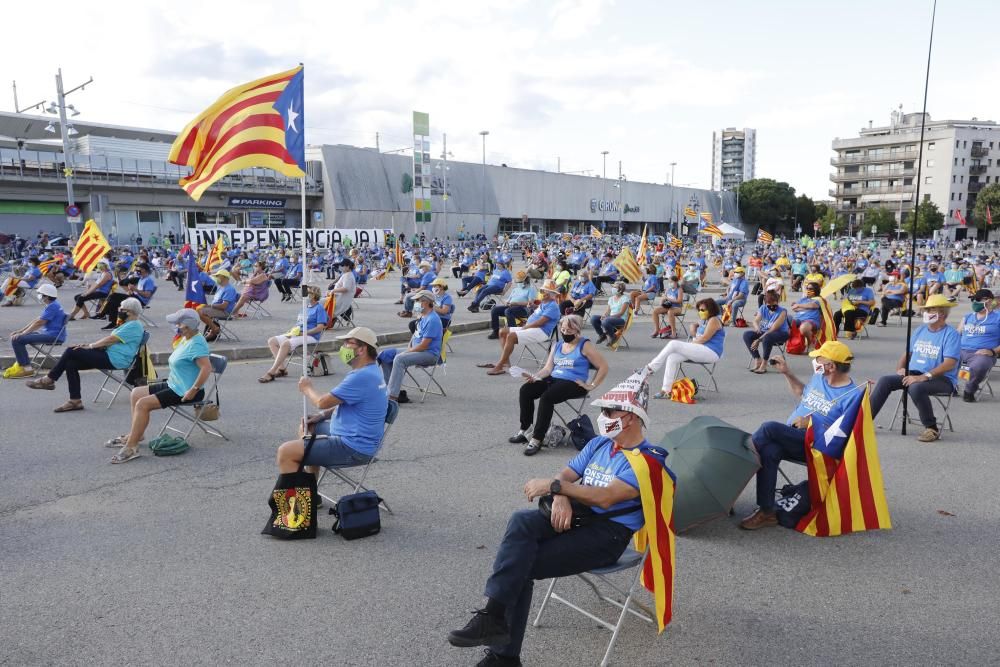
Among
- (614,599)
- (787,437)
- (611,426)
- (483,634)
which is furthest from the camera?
(787,437)

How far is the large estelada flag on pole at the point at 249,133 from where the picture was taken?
22.0 ft

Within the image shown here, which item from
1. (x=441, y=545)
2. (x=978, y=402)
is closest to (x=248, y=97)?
(x=441, y=545)

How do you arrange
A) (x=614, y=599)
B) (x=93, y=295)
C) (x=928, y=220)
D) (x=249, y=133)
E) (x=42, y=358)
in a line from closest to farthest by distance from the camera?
(x=614, y=599)
(x=249, y=133)
(x=42, y=358)
(x=93, y=295)
(x=928, y=220)

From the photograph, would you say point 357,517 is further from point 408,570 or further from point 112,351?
point 112,351

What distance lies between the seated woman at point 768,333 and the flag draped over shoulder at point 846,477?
21.0 feet

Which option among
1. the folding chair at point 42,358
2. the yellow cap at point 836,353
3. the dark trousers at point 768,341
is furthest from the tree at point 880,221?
the folding chair at point 42,358

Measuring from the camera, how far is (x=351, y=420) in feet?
17.1

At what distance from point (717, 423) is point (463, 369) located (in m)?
6.62

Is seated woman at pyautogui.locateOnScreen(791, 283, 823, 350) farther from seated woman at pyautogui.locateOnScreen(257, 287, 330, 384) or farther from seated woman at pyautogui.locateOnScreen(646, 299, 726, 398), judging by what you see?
seated woman at pyautogui.locateOnScreen(257, 287, 330, 384)

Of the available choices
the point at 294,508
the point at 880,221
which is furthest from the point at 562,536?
the point at 880,221

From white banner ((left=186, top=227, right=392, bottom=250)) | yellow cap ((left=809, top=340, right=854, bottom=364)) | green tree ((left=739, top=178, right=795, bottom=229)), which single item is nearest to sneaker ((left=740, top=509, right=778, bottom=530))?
yellow cap ((left=809, top=340, right=854, bottom=364))

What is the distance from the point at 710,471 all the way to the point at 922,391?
379 centimetres

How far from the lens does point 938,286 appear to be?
649 inches

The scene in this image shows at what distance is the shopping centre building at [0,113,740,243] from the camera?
50.9m
